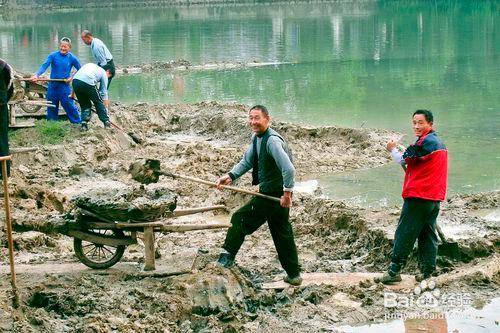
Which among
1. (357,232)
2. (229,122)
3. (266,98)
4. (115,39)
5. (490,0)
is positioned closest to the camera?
(357,232)

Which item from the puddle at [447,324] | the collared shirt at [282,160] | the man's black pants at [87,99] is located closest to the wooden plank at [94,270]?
the collared shirt at [282,160]

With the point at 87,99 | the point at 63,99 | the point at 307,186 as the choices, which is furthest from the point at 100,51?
the point at 307,186

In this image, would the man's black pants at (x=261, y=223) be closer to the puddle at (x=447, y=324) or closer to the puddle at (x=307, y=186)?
the puddle at (x=447, y=324)

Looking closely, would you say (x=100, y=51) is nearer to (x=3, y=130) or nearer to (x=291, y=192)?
(x=3, y=130)

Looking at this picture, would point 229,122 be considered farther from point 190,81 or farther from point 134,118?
point 190,81

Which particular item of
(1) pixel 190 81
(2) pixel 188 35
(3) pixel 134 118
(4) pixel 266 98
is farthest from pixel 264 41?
(3) pixel 134 118

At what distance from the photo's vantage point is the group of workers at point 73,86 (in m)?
14.6

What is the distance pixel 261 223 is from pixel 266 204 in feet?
0.73

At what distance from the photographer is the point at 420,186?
8312 millimetres

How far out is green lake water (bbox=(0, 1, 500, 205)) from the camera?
17.0m

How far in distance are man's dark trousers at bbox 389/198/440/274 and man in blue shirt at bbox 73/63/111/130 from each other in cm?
748

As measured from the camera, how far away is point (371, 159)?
15.2 metres

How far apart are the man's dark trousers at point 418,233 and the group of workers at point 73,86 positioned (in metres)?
7.51

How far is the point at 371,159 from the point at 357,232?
4928mm
